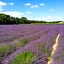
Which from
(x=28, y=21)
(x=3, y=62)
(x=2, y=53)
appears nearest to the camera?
(x=3, y=62)

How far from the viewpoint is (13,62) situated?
23.1 feet

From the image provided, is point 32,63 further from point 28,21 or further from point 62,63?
point 28,21

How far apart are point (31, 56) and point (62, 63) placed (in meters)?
1.15

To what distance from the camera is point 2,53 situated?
909 cm

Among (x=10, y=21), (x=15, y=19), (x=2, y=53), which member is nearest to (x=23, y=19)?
Answer: (x=15, y=19)

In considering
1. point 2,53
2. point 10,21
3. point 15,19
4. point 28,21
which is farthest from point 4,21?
point 2,53

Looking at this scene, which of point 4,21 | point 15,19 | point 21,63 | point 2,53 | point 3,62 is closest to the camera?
point 21,63

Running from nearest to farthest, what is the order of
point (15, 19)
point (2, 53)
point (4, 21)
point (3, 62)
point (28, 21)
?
point (3, 62), point (2, 53), point (4, 21), point (15, 19), point (28, 21)

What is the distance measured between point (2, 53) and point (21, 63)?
231 cm

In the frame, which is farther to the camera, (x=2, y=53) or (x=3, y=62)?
(x=2, y=53)

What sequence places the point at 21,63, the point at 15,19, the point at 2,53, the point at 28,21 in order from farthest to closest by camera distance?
the point at 28,21, the point at 15,19, the point at 2,53, the point at 21,63

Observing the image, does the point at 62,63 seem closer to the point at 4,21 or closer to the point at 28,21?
the point at 4,21

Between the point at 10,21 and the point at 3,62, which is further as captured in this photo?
the point at 10,21

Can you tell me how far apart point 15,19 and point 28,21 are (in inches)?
584
